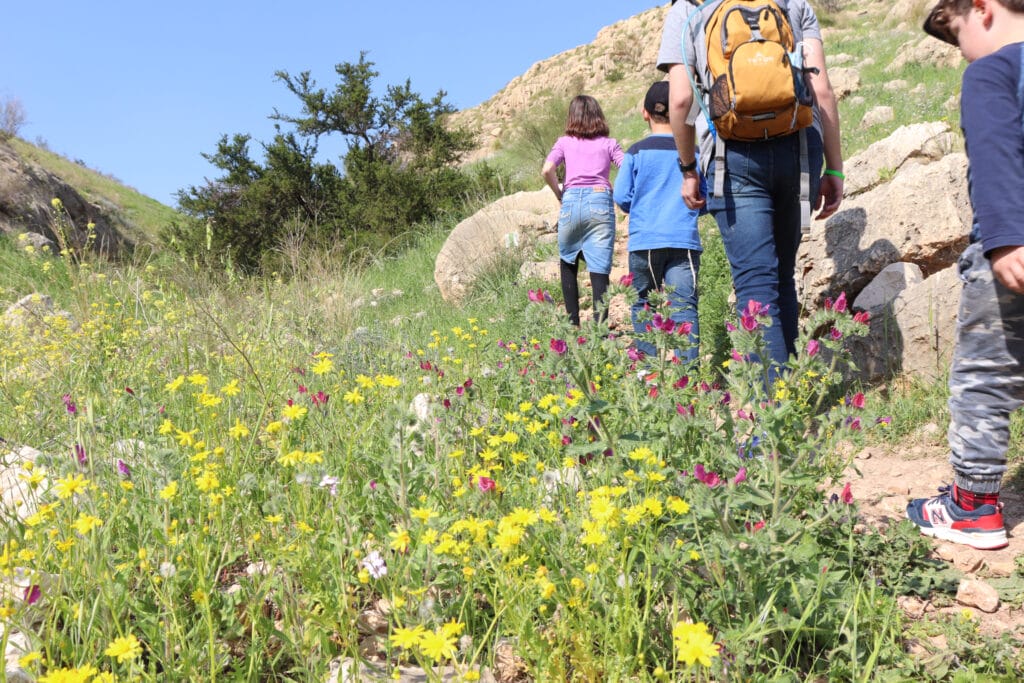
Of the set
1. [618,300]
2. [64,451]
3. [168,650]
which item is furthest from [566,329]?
[618,300]

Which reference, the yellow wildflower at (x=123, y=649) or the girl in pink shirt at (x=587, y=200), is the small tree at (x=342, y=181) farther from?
the yellow wildflower at (x=123, y=649)

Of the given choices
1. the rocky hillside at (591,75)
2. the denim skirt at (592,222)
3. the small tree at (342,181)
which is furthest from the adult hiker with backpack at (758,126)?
the rocky hillside at (591,75)

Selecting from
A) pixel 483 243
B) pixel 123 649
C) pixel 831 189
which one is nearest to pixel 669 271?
pixel 831 189

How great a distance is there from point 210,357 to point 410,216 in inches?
340

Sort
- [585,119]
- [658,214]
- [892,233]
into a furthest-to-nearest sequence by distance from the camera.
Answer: [585,119]
[892,233]
[658,214]

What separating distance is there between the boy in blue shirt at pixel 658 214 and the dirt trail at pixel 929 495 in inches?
41.3

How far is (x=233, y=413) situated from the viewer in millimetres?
2695

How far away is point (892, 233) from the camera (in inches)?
156

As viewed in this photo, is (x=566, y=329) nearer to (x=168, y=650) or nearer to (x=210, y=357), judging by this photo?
(x=168, y=650)

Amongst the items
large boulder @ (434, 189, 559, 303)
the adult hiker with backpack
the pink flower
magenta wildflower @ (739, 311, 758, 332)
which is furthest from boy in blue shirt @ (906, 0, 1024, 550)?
large boulder @ (434, 189, 559, 303)

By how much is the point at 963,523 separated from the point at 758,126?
1541 millimetres

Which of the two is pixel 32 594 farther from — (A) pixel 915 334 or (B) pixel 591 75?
(B) pixel 591 75

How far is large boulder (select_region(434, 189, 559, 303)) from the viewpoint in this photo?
755cm

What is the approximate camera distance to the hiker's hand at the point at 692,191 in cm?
286
